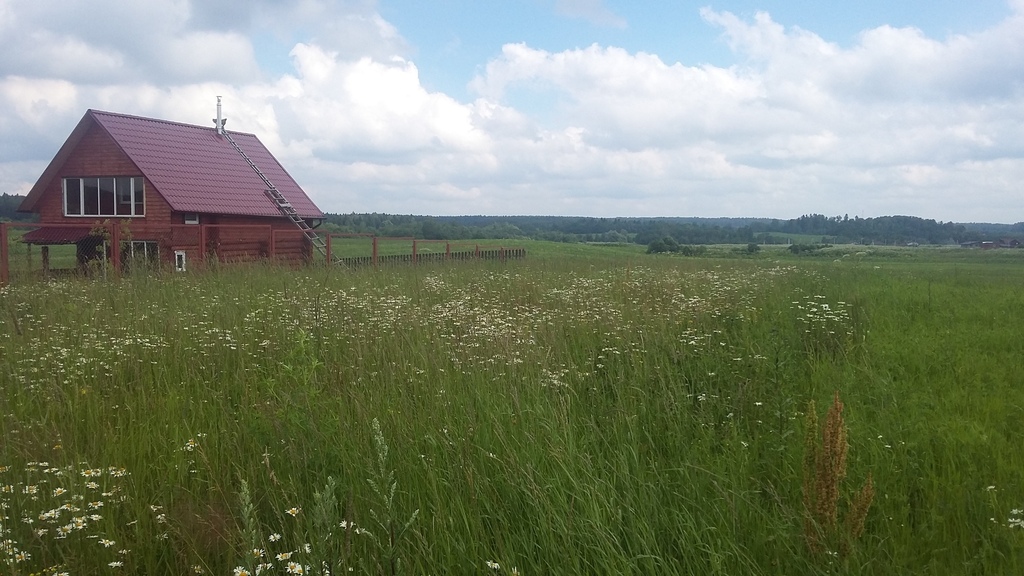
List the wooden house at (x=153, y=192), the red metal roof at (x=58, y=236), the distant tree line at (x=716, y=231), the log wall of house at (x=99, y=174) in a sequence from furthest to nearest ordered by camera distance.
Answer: the distant tree line at (x=716, y=231) < the log wall of house at (x=99, y=174) < the wooden house at (x=153, y=192) < the red metal roof at (x=58, y=236)

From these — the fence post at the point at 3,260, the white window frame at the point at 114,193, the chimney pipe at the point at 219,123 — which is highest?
the chimney pipe at the point at 219,123

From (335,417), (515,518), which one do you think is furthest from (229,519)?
(515,518)

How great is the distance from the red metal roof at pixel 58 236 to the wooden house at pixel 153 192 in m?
0.04

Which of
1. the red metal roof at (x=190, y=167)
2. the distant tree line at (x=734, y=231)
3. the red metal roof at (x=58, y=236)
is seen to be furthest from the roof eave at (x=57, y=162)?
the distant tree line at (x=734, y=231)

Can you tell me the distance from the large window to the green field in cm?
2038

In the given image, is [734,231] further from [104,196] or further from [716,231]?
[104,196]

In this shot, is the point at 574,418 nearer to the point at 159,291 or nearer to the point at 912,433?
the point at 912,433

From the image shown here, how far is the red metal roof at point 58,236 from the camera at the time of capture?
25.4m

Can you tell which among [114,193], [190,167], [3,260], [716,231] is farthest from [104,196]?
[716,231]

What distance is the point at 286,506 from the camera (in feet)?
11.8

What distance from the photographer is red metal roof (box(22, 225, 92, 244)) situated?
1000 inches

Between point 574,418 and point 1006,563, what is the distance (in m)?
2.36

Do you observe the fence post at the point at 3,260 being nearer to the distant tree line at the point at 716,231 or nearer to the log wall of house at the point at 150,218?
the log wall of house at the point at 150,218

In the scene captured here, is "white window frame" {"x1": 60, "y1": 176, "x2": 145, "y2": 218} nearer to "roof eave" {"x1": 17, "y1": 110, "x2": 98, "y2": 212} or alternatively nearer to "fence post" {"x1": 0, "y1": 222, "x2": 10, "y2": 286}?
"roof eave" {"x1": 17, "y1": 110, "x2": 98, "y2": 212}
